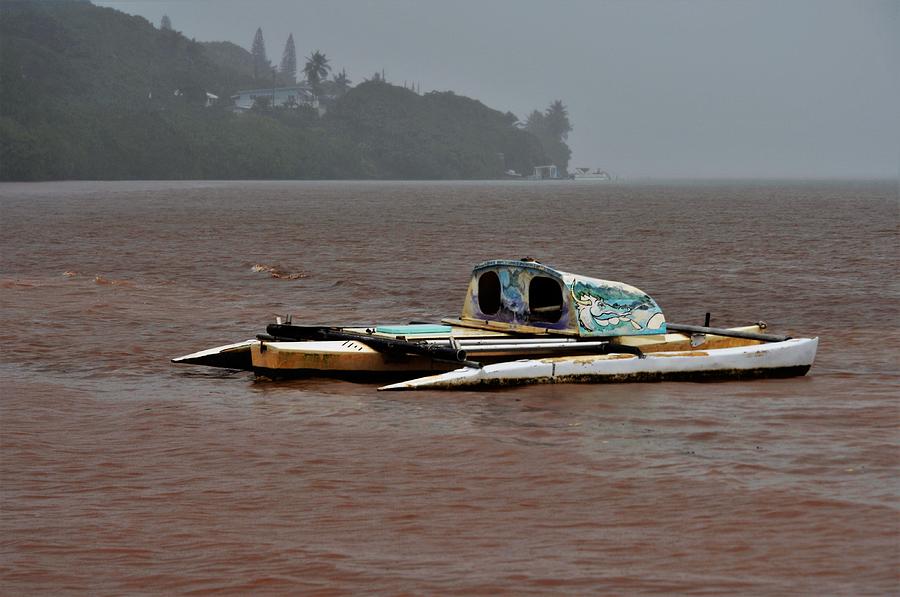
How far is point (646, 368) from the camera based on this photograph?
15.6 meters

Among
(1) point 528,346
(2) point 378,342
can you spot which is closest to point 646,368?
(1) point 528,346

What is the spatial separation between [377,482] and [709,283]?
2120 cm

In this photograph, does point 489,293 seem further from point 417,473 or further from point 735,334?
point 417,473

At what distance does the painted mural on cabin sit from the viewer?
16375 mm

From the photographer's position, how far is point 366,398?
14523 millimetres

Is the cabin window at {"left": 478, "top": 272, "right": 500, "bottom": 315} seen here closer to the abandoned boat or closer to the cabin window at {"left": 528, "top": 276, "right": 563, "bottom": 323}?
the abandoned boat

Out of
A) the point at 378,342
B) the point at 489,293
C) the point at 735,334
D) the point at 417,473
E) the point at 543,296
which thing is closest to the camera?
the point at 417,473

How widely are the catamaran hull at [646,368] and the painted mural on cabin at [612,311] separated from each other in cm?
78

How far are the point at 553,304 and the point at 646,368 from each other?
1981mm

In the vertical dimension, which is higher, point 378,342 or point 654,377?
point 378,342

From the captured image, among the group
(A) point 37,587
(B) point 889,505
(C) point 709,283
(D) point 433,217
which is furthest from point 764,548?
(D) point 433,217

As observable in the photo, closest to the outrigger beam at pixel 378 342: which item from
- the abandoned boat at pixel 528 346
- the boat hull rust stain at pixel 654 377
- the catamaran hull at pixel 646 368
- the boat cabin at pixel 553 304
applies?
the abandoned boat at pixel 528 346

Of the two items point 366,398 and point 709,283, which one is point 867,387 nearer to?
point 366,398

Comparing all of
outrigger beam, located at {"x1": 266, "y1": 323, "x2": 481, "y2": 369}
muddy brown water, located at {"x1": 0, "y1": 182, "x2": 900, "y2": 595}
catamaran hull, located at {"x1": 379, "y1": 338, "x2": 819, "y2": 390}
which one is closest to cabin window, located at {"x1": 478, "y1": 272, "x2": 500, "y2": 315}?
outrigger beam, located at {"x1": 266, "y1": 323, "x2": 481, "y2": 369}
